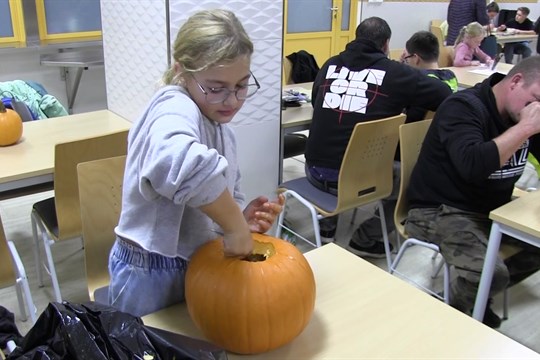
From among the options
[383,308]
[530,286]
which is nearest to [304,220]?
[530,286]

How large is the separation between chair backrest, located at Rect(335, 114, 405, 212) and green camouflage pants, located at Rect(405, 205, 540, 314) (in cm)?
31

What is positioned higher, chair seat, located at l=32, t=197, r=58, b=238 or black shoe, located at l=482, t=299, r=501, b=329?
chair seat, located at l=32, t=197, r=58, b=238

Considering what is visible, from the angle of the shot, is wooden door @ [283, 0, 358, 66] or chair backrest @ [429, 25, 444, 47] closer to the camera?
wooden door @ [283, 0, 358, 66]

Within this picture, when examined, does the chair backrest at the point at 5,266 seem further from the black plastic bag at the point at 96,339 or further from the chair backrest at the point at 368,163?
the chair backrest at the point at 368,163

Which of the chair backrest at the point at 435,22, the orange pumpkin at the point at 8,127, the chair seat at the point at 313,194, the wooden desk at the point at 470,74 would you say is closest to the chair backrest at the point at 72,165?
the orange pumpkin at the point at 8,127

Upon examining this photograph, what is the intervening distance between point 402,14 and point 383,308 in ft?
22.8

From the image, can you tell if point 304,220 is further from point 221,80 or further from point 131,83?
point 221,80

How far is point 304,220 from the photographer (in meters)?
3.25

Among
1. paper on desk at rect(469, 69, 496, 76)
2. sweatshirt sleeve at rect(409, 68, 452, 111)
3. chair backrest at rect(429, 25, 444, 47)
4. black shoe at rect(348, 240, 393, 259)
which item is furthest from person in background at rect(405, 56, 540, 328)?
chair backrest at rect(429, 25, 444, 47)

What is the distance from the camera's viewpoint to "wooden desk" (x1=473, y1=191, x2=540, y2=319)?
1.67m

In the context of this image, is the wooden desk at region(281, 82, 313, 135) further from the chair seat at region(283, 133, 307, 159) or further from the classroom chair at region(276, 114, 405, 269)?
the classroom chair at region(276, 114, 405, 269)

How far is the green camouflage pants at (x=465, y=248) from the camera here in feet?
6.55

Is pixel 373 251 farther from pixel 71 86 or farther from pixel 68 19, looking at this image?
pixel 68 19

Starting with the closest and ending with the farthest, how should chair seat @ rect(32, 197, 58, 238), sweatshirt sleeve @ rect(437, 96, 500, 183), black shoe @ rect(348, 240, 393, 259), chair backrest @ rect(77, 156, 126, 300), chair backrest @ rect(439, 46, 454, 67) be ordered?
1. chair backrest @ rect(77, 156, 126, 300)
2. sweatshirt sleeve @ rect(437, 96, 500, 183)
3. chair seat @ rect(32, 197, 58, 238)
4. black shoe @ rect(348, 240, 393, 259)
5. chair backrest @ rect(439, 46, 454, 67)
